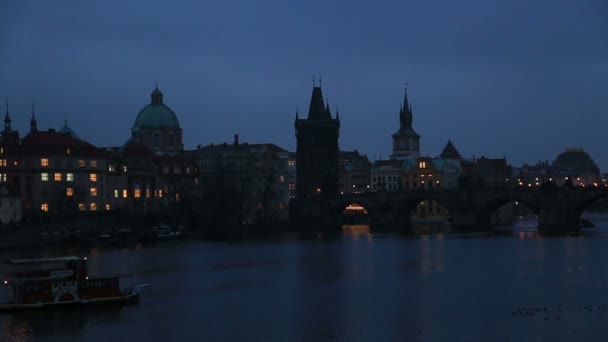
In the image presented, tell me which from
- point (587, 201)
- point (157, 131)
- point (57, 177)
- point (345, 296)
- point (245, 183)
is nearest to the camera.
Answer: point (345, 296)

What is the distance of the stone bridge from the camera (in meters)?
139

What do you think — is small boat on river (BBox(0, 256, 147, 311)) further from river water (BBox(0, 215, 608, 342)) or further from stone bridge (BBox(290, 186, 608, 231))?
stone bridge (BBox(290, 186, 608, 231))

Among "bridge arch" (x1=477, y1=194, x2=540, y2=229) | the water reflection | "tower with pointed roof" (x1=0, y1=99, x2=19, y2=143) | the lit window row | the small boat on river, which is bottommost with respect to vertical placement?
the water reflection

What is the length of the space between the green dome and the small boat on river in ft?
433

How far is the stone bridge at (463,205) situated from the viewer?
13900cm

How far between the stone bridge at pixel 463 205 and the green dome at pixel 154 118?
3384 cm

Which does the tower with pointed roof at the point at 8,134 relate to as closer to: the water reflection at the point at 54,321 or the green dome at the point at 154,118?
the green dome at the point at 154,118

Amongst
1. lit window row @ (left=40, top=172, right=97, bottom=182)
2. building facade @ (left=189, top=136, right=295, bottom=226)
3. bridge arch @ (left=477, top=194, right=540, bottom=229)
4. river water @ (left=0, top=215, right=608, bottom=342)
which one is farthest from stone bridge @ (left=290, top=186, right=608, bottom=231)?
lit window row @ (left=40, top=172, right=97, bottom=182)

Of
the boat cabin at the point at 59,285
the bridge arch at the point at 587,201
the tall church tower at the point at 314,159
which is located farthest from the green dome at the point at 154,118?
the boat cabin at the point at 59,285

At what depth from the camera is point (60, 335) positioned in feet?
184

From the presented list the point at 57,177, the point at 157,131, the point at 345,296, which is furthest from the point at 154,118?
the point at 345,296

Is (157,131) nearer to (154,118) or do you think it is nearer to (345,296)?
(154,118)

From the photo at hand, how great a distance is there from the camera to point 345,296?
69.7 metres

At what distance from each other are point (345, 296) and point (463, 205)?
3507 inches
